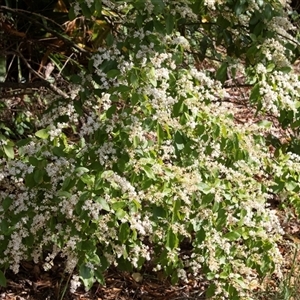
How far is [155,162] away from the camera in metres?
2.15

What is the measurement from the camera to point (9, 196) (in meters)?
2.25

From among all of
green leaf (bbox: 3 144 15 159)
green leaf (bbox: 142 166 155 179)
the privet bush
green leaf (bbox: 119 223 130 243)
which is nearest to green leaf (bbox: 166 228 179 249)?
the privet bush

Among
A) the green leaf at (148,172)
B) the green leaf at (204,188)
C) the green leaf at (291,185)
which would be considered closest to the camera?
the green leaf at (148,172)

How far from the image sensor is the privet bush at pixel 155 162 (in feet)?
6.86

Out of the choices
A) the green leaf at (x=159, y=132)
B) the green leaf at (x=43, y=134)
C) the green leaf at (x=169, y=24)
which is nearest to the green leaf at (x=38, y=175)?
the green leaf at (x=43, y=134)

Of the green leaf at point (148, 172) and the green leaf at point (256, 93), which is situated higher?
the green leaf at point (256, 93)

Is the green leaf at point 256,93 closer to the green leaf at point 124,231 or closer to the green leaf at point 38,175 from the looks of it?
the green leaf at point 124,231

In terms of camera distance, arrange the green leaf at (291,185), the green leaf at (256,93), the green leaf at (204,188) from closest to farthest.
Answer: the green leaf at (204,188)
the green leaf at (256,93)
the green leaf at (291,185)

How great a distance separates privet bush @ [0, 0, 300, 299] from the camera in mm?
2090

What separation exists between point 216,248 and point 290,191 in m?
0.37

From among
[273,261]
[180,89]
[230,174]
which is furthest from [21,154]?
[273,261]

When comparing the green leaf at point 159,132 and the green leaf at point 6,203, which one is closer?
the green leaf at point 159,132

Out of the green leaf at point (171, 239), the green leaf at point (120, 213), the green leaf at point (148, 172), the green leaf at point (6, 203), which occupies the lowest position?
the green leaf at point (6, 203)

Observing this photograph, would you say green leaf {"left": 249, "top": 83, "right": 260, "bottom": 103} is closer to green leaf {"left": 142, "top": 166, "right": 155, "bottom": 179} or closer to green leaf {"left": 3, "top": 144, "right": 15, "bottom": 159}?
green leaf {"left": 142, "top": 166, "right": 155, "bottom": 179}
